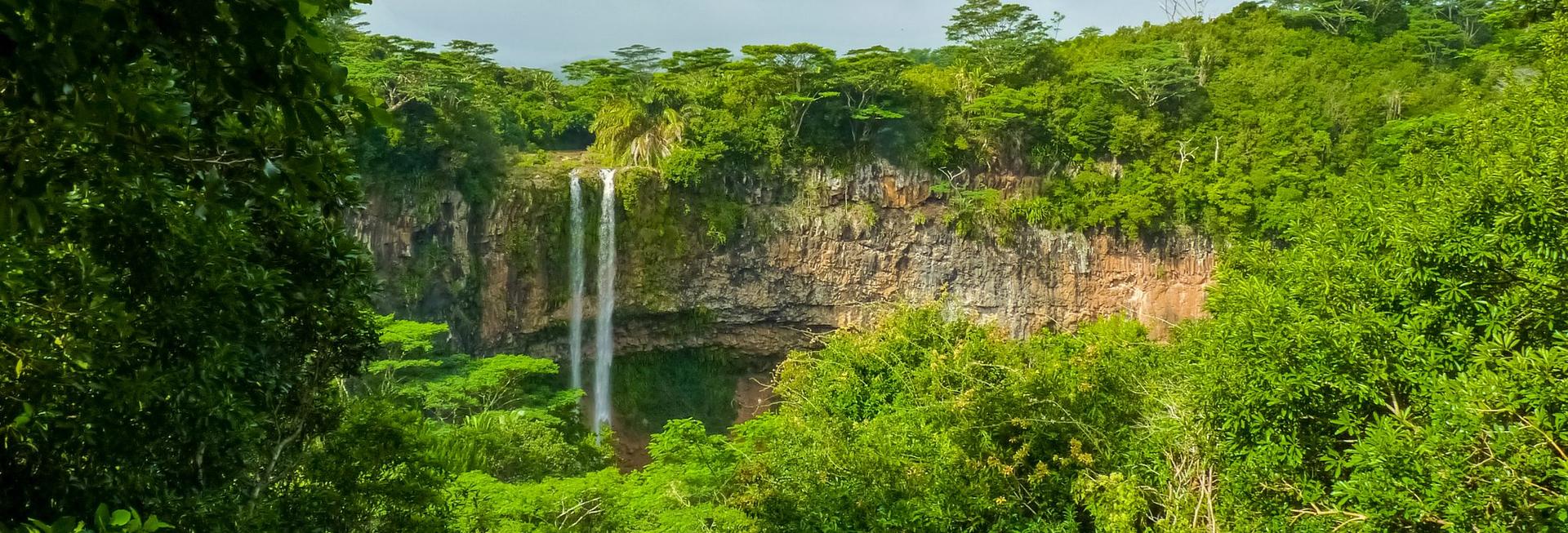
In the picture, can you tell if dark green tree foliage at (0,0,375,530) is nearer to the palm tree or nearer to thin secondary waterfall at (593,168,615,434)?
thin secondary waterfall at (593,168,615,434)

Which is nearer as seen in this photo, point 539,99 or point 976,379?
point 976,379

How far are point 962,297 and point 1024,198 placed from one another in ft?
7.38

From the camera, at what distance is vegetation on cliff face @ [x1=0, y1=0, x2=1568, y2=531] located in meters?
1.37

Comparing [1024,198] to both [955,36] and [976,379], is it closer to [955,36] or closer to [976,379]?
[955,36]

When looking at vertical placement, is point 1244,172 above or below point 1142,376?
above

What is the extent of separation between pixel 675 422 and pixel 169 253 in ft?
19.8

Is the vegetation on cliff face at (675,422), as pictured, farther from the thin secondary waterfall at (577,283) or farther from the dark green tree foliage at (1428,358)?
the thin secondary waterfall at (577,283)

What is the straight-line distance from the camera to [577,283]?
16.4 m

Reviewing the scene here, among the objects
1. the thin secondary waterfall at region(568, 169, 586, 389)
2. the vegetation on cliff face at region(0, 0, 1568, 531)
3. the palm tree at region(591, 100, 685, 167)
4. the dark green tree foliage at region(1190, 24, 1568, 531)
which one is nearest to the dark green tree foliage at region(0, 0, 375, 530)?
the vegetation on cliff face at region(0, 0, 1568, 531)

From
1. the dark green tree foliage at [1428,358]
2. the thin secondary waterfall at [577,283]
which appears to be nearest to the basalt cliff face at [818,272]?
the thin secondary waterfall at [577,283]

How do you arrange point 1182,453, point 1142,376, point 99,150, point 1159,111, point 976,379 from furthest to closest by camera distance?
1. point 1159,111
2. point 1142,376
3. point 976,379
4. point 1182,453
5. point 99,150

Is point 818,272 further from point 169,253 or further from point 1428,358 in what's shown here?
point 169,253

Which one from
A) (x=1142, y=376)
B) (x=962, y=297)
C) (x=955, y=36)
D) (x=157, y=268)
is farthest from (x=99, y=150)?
(x=955, y=36)

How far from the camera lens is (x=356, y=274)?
3434 millimetres
